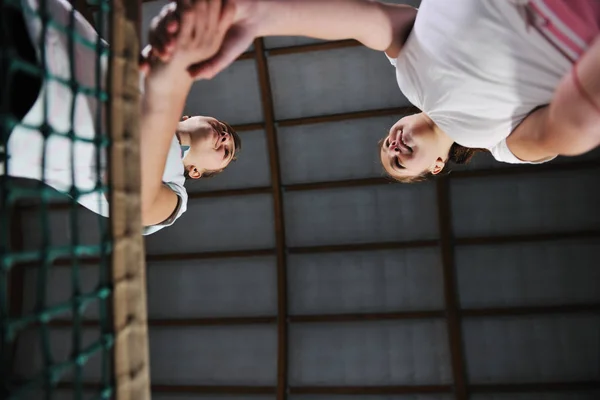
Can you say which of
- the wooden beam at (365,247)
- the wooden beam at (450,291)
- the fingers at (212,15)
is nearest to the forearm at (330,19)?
the fingers at (212,15)

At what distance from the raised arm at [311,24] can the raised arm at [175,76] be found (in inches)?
1.6

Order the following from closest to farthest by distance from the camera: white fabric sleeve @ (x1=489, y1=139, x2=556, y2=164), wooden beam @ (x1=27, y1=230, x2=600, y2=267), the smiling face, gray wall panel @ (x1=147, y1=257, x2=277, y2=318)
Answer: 1. white fabric sleeve @ (x1=489, y1=139, x2=556, y2=164)
2. the smiling face
3. wooden beam @ (x1=27, y1=230, x2=600, y2=267)
4. gray wall panel @ (x1=147, y1=257, x2=277, y2=318)

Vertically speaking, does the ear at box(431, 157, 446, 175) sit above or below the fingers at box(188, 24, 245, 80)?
below

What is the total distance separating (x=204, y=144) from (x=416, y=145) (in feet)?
4.07

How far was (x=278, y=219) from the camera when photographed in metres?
6.11

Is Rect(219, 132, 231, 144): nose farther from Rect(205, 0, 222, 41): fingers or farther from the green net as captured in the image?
Rect(205, 0, 222, 41): fingers

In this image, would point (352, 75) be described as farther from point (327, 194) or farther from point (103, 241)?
point (103, 241)

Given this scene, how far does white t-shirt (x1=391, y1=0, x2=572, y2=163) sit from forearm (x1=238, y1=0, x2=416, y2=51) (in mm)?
106

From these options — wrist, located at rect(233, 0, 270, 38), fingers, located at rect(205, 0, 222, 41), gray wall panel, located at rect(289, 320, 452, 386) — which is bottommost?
gray wall panel, located at rect(289, 320, 452, 386)

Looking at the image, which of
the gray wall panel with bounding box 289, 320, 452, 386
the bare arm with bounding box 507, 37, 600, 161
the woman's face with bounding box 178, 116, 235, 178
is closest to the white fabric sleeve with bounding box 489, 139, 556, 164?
the bare arm with bounding box 507, 37, 600, 161

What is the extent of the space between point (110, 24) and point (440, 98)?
Answer: 1.24 metres

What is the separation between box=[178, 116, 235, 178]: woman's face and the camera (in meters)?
3.25

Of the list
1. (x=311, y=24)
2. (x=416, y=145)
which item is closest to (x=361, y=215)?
(x=416, y=145)

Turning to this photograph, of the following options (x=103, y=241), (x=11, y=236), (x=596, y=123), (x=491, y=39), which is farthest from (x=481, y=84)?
(x=11, y=236)
